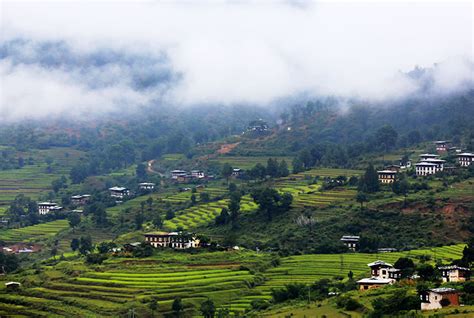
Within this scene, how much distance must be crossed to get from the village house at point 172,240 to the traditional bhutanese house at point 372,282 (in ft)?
60.8

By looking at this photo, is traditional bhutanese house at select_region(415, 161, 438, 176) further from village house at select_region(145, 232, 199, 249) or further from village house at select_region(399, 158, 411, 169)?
village house at select_region(145, 232, 199, 249)

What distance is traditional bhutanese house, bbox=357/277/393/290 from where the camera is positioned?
49.3m

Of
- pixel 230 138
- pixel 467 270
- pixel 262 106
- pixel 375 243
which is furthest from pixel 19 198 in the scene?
pixel 262 106

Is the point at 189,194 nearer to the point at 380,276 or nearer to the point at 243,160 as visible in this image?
the point at 243,160

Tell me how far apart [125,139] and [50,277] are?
8340 cm

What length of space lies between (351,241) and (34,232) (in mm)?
35296

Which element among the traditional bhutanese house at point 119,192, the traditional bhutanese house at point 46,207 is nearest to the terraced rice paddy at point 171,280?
the traditional bhutanese house at point 46,207

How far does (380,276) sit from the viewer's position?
5181cm

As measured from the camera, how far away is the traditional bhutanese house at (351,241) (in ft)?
213

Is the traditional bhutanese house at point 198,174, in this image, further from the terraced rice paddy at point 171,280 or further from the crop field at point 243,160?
the terraced rice paddy at point 171,280

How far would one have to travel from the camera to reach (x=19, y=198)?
3920 inches

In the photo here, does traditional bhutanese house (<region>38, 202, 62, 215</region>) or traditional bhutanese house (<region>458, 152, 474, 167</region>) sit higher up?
traditional bhutanese house (<region>458, 152, 474, 167</region>)

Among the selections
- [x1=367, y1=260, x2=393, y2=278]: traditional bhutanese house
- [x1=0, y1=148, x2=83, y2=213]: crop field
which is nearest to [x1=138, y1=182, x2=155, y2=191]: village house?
[x1=0, y1=148, x2=83, y2=213]: crop field

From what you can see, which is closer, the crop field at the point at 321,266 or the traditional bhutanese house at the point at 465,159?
the crop field at the point at 321,266
